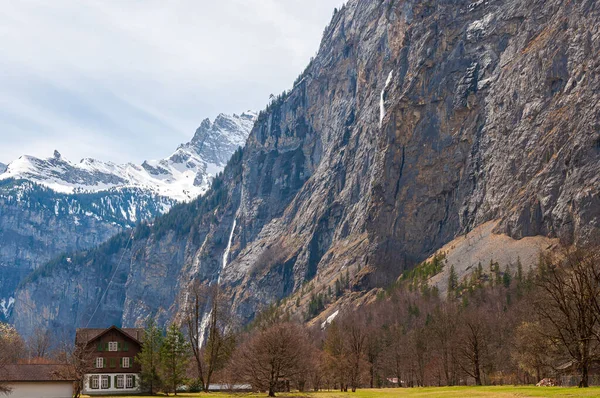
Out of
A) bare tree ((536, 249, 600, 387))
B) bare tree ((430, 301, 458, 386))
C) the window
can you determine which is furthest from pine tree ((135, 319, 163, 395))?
bare tree ((536, 249, 600, 387))

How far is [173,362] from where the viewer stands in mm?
91625

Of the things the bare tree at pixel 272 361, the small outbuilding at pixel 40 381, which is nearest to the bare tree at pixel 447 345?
the bare tree at pixel 272 361

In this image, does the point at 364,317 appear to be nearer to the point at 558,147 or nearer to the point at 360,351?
the point at 558,147

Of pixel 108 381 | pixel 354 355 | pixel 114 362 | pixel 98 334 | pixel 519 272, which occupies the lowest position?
pixel 108 381

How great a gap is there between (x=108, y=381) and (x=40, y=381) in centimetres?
1357

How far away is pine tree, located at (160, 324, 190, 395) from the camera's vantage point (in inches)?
3585

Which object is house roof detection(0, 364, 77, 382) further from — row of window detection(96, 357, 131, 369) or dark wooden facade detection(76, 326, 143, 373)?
row of window detection(96, 357, 131, 369)

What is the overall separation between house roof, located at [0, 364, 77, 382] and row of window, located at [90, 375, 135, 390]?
10721 millimetres

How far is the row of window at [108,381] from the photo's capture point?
333 ft

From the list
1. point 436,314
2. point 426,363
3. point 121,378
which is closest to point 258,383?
point 121,378

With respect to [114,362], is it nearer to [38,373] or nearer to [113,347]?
[113,347]

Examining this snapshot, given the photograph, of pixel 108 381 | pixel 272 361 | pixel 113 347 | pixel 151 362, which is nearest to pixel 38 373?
pixel 108 381

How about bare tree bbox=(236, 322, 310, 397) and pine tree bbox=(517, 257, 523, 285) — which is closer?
bare tree bbox=(236, 322, 310, 397)

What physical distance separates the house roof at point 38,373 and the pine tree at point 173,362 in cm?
1086
